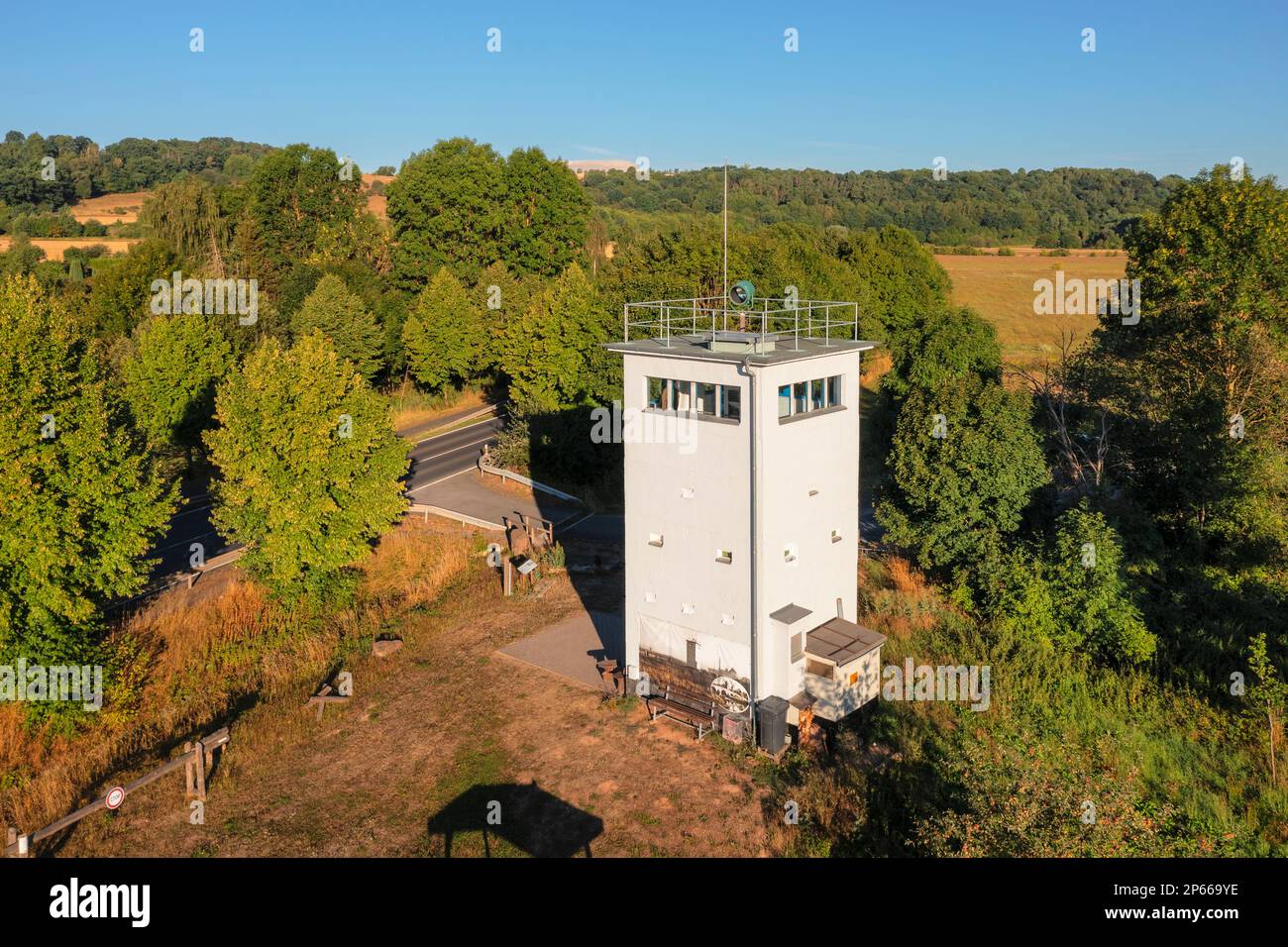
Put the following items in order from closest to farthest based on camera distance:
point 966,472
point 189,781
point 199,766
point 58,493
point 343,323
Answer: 1. point 199,766
2. point 189,781
3. point 58,493
4. point 966,472
5. point 343,323

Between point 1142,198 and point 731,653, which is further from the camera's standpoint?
point 1142,198

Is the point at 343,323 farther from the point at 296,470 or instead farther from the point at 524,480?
the point at 296,470

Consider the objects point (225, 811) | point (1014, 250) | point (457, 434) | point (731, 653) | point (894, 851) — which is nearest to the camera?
point (894, 851)

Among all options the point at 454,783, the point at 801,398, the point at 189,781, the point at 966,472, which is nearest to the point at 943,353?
the point at 966,472

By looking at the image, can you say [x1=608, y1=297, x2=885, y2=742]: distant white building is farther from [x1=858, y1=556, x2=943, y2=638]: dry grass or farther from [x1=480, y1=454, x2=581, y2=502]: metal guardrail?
[x1=480, y1=454, x2=581, y2=502]: metal guardrail

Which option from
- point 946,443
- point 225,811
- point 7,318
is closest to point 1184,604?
point 946,443

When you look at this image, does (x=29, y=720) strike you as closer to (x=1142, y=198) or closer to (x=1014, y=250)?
(x=1014, y=250)
